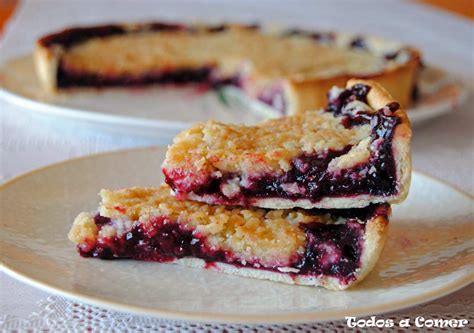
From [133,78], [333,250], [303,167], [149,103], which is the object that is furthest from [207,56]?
[333,250]

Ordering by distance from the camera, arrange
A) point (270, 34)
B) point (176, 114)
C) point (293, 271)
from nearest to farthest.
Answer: point (293, 271), point (176, 114), point (270, 34)

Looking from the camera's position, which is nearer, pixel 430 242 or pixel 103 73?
pixel 430 242

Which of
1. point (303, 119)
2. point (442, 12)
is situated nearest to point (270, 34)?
point (442, 12)

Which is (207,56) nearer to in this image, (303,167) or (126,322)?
(303,167)

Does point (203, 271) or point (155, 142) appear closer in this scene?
point (203, 271)

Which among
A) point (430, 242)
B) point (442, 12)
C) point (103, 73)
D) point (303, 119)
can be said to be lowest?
point (442, 12)

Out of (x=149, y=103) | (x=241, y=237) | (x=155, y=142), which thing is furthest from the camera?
(x=149, y=103)

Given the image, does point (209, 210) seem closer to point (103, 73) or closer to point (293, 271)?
point (293, 271)

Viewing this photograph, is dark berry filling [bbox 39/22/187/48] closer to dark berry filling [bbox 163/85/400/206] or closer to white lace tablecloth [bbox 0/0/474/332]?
white lace tablecloth [bbox 0/0/474/332]
